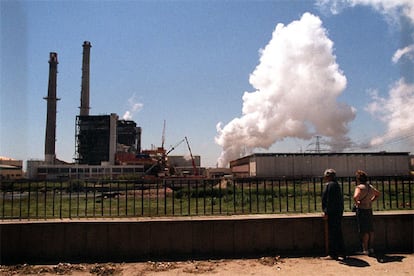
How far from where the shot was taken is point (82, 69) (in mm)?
93375

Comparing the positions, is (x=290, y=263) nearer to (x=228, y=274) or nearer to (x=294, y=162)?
(x=228, y=274)

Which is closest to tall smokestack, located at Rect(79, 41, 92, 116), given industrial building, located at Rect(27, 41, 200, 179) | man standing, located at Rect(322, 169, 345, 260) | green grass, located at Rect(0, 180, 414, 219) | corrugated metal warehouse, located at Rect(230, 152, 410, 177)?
industrial building, located at Rect(27, 41, 200, 179)

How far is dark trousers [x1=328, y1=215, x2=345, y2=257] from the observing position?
7227 mm

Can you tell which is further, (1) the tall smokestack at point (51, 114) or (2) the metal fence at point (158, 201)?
(1) the tall smokestack at point (51, 114)

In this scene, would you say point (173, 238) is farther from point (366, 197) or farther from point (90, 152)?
point (90, 152)

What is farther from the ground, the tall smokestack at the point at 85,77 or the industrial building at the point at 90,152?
the tall smokestack at the point at 85,77

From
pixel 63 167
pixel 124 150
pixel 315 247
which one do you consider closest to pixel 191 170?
pixel 124 150

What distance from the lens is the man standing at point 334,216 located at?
7238 mm

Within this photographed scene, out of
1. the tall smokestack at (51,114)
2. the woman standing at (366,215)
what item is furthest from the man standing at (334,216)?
the tall smokestack at (51,114)

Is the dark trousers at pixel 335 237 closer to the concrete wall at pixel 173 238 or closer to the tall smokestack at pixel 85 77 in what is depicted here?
the concrete wall at pixel 173 238

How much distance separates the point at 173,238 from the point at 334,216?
318cm

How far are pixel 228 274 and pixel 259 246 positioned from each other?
1.31 meters

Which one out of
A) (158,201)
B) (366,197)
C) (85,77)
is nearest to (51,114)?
(85,77)

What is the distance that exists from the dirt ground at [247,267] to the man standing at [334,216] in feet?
0.86
